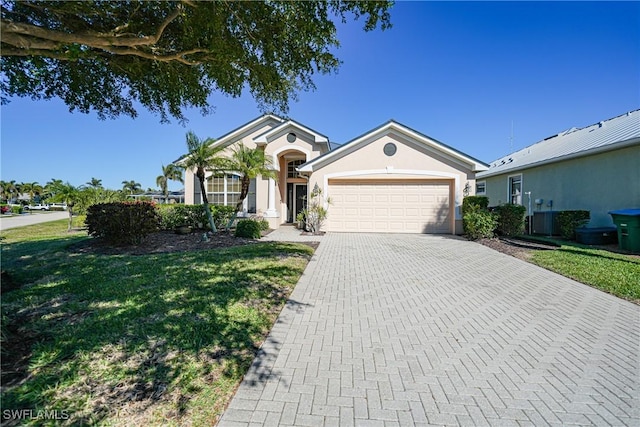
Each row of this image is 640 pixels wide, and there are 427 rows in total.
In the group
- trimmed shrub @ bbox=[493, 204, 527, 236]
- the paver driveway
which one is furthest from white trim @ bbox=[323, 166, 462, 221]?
the paver driveway

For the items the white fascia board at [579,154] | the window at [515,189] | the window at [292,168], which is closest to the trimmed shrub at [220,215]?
the window at [292,168]

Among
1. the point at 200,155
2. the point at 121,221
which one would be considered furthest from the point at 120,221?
the point at 200,155

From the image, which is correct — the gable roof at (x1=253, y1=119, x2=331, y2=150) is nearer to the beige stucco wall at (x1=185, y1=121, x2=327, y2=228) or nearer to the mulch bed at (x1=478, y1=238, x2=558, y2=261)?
the beige stucco wall at (x1=185, y1=121, x2=327, y2=228)

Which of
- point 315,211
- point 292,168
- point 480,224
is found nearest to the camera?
point 480,224

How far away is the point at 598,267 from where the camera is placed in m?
7.18

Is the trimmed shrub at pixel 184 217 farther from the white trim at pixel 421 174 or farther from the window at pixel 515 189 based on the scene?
the window at pixel 515 189

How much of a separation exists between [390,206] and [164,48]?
11148 mm

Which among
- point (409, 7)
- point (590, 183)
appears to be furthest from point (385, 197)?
point (590, 183)

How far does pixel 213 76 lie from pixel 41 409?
724cm

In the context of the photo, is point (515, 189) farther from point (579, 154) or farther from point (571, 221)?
point (571, 221)

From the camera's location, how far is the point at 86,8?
4871 mm

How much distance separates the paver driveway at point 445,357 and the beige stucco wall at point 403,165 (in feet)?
26.6

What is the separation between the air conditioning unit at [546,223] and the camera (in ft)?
42.9

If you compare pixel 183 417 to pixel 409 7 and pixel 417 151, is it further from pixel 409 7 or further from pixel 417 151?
pixel 417 151
